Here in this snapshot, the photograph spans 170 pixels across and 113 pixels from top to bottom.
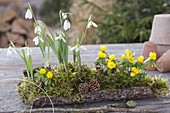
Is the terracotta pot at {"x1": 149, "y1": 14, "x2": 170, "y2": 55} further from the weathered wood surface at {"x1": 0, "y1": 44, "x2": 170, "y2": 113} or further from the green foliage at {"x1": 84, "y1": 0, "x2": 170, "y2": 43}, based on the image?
the green foliage at {"x1": 84, "y1": 0, "x2": 170, "y2": 43}

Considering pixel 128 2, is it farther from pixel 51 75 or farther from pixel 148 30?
pixel 51 75

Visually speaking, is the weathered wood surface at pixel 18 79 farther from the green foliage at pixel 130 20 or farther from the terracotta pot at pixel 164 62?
the green foliage at pixel 130 20

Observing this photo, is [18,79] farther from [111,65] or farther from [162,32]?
[162,32]

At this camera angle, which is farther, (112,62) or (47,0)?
(47,0)

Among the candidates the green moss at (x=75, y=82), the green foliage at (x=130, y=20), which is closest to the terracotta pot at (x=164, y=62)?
the green moss at (x=75, y=82)

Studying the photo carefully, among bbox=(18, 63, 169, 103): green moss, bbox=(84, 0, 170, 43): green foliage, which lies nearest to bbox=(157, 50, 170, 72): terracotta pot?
bbox=(18, 63, 169, 103): green moss

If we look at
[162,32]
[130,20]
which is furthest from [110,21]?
[162,32]

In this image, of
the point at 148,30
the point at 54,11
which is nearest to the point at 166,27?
the point at 148,30
